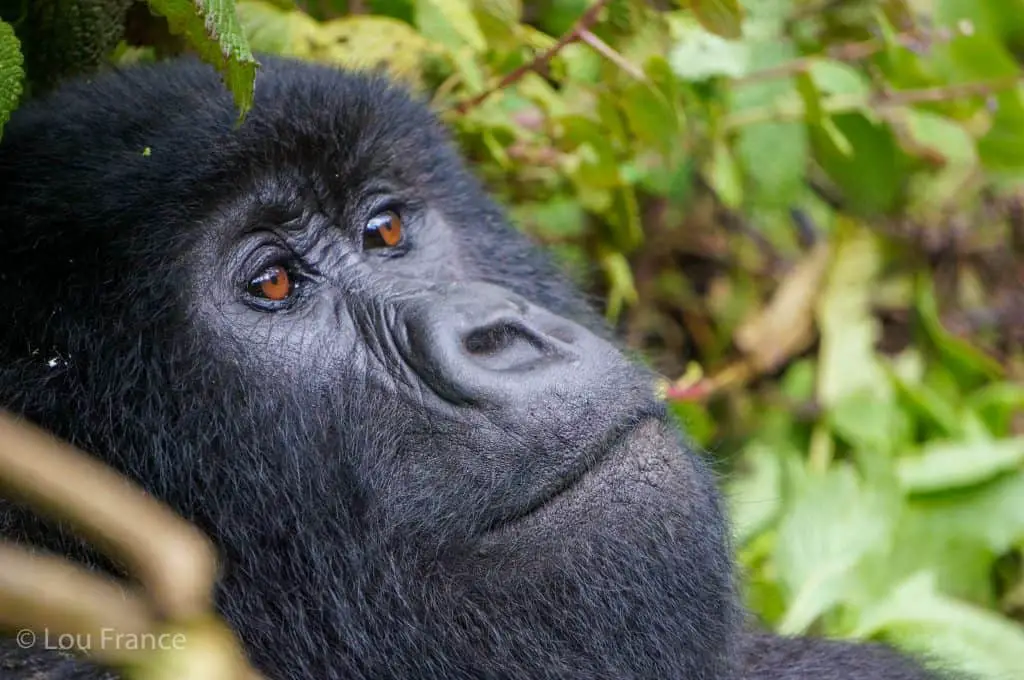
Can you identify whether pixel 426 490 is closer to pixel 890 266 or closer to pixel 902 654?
pixel 902 654

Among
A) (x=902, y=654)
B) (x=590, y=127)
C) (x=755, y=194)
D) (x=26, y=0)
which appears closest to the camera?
(x=26, y=0)

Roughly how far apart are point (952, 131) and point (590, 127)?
1.25 m

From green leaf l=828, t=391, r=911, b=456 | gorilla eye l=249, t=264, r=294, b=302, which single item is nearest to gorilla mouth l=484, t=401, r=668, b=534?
gorilla eye l=249, t=264, r=294, b=302

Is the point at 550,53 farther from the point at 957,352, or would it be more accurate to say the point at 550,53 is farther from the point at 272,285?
the point at 957,352

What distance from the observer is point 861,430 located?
343cm

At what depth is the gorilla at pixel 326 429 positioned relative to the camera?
167cm

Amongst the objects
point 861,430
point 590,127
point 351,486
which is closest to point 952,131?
point 861,430

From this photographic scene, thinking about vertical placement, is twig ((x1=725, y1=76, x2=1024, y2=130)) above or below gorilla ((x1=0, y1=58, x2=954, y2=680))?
below

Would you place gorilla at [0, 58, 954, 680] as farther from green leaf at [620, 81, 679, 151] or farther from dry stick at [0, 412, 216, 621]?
dry stick at [0, 412, 216, 621]

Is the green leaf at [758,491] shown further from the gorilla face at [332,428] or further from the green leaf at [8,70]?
the green leaf at [8,70]

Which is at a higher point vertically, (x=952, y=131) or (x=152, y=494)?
(x=152, y=494)

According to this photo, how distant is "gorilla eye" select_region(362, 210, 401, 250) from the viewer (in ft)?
6.61

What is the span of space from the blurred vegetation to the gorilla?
0.78 feet

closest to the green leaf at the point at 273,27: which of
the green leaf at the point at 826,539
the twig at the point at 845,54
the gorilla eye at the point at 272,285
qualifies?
the gorilla eye at the point at 272,285
